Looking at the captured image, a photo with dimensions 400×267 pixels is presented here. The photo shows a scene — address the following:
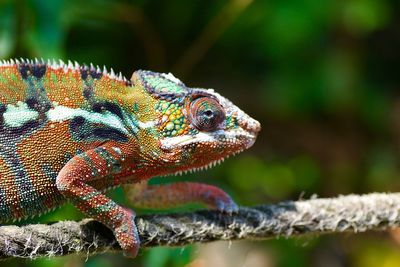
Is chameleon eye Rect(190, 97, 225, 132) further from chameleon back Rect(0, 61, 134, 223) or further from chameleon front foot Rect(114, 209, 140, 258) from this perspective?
chameleon front foot Rect(114, 209, 140, 258)

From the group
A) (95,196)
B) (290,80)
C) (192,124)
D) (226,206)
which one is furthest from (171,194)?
(290,80)

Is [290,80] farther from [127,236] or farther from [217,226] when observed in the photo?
[127,236]

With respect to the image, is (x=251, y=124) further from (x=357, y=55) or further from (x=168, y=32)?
(x=357, y=55)

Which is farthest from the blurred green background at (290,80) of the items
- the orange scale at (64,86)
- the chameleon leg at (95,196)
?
the chameleon leg at (95,196)

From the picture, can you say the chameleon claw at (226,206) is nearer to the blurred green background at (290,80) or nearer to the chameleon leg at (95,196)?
the chameleon leg at (95,196)

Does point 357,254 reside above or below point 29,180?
below

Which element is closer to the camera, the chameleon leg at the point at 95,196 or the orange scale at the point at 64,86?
the chameleon leg at the point at 95,196

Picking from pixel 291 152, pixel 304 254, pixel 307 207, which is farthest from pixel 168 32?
pixel 307 207
